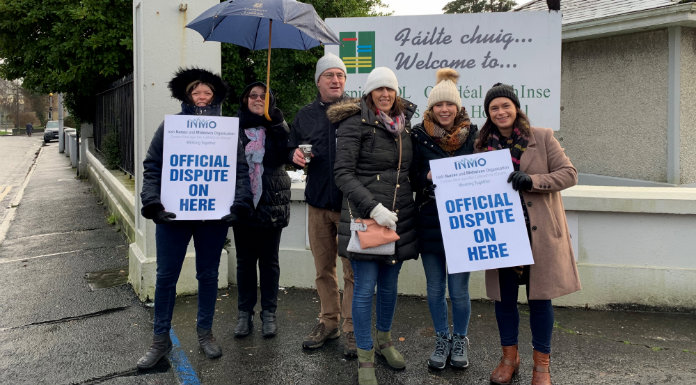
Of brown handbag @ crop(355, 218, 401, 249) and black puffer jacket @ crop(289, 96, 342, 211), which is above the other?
black puffer jacket @ crop(289, 96, 342, 211)

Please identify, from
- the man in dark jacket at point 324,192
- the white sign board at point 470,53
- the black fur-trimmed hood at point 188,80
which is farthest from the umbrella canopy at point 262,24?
the white sign board at point 470,53

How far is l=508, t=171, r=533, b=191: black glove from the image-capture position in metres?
3.29

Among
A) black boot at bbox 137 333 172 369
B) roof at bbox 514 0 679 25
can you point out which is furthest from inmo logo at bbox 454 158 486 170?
roof at bbox 514 0 679 25

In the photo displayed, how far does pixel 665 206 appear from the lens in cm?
476

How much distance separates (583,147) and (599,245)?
526 cm

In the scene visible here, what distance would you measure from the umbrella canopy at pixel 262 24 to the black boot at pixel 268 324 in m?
2.07

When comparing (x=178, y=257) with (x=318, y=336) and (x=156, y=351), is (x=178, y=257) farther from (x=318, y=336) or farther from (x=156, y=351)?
(x=318, y=336)

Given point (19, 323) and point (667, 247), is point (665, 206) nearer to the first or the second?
point (667, 247)

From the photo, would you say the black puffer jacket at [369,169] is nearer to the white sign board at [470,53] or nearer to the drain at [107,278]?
the white sign board at [470,53]

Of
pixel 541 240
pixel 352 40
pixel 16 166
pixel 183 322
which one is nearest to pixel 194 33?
pixel 352 40

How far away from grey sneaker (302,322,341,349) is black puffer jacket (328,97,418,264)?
35.1 inches

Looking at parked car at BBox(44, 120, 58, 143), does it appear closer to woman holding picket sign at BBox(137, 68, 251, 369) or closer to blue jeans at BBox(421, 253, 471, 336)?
woman holding picket sign at BBox(137, 68, 251, 369)

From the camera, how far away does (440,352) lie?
381 cm

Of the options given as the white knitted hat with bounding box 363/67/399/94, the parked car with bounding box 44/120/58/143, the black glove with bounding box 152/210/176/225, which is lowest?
the black glove with bounding box 152/210/176/225
